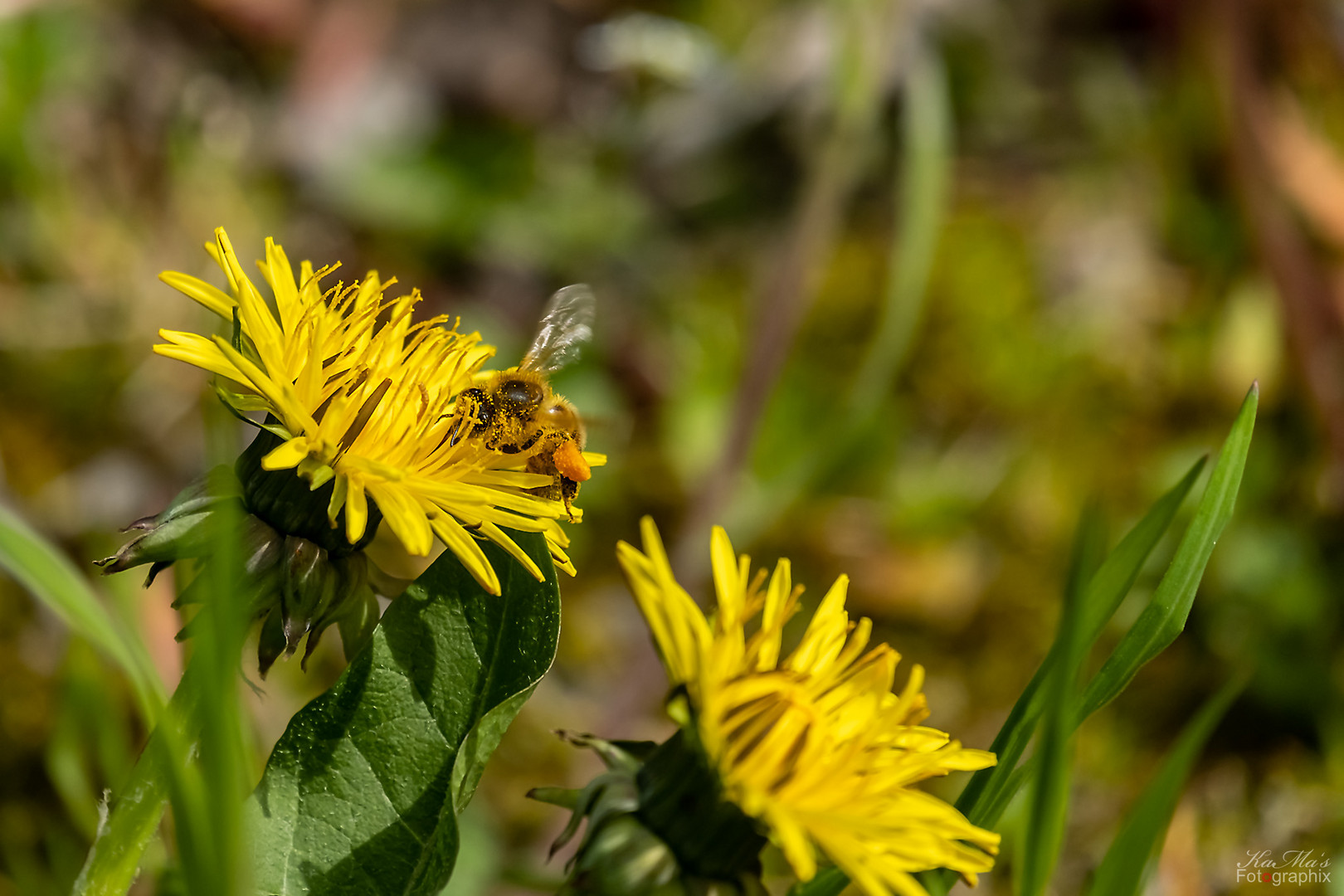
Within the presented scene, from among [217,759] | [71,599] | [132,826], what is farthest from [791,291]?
[217,759]

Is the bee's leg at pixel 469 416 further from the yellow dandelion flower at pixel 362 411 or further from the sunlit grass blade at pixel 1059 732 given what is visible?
the sunlit grass blade at pixel 1059 732

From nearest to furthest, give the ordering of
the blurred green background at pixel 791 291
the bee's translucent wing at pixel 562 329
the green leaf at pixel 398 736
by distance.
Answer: the green leaf at pixel 398 736, the bee's translucent wing at pixel 562 329, the blurred green background at pixel 791 291

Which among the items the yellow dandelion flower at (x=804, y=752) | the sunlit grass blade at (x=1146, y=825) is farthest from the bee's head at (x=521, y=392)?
the sunlit grass blade at (x=1146, y=825)

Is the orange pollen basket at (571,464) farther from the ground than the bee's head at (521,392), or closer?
closer

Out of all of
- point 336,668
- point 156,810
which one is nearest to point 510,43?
point 336,668

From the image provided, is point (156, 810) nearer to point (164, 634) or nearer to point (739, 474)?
point (164, 634)

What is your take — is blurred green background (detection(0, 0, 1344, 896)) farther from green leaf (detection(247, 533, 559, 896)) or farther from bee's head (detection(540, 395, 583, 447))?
bee's head (detection(540, 395, 583, 447))

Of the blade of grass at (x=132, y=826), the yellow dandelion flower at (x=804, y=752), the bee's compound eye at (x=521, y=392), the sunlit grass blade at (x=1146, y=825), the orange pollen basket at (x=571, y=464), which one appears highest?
the bee's compound eye at (x=521, y=392)
